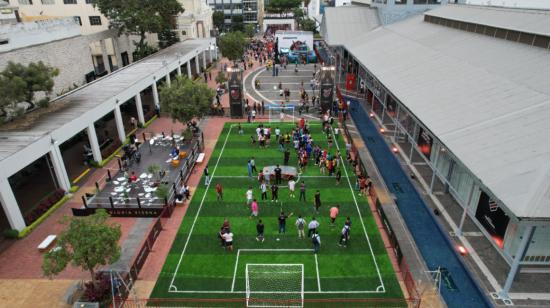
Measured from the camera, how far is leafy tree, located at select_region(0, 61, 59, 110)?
2214cm

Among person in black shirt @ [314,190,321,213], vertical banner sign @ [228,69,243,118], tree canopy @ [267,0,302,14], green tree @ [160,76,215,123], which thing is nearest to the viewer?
person in black shirt @ [314,190,321,213]

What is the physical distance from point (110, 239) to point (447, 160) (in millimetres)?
17439

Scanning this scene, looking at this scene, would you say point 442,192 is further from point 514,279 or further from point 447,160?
point 514,279

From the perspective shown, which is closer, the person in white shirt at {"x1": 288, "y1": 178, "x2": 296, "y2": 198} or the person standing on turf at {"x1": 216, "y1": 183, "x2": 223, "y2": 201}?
Answer: the person standing on turf at {"x1": 216, "y1": 183, "x2": 223, "y2": 201}

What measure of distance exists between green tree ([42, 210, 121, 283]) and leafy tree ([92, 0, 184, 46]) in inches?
1424

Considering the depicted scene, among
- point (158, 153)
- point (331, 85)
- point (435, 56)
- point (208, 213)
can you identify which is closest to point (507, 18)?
point (435, 56)

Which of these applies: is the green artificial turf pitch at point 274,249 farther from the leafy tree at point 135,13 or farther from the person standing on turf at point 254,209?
the leafy tree at point 135,13

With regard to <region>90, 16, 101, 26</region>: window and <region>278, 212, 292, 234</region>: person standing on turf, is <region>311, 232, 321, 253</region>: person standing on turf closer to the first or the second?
<region>278, 212, 292, 234</region>: person standing on turf

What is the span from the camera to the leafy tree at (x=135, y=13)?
43.2 m

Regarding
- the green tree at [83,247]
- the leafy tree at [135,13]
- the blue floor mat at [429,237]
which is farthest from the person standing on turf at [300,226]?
the leafy tree at [135,13]

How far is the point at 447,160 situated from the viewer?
782 inches

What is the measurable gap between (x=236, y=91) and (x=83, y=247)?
23747 millimetres

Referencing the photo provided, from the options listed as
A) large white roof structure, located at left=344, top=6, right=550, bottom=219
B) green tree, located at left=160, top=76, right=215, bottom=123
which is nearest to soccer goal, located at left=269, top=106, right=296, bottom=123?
green tree, located at left=160, top=76, right=215, bottom=123

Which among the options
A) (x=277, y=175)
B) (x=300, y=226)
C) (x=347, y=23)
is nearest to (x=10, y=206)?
(x=277, y=175)
